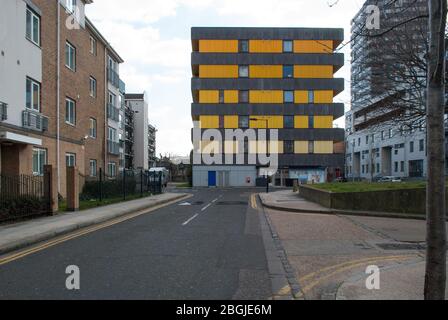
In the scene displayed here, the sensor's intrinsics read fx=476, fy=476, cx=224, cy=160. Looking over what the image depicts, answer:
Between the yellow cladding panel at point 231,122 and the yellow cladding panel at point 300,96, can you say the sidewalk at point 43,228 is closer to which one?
the yellow cladding panel at point 231,122

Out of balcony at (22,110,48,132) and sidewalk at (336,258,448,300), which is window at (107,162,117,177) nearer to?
balcony at (22,110,48,132)

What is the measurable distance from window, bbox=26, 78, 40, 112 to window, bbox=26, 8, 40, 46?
194cm

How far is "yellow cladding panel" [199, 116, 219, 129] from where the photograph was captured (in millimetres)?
63469

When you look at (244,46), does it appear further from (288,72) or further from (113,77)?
(113,77)

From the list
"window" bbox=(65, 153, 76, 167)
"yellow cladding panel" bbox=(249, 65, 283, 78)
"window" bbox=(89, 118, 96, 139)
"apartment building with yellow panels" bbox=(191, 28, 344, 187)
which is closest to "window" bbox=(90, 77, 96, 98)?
"window" bbox=(89, 118, 96, 139)

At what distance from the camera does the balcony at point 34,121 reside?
21028 mm

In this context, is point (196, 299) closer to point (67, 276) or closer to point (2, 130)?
point (67, 276)

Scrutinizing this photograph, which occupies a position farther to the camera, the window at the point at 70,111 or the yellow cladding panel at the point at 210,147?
the yellow cladding panel at the point at 210,147

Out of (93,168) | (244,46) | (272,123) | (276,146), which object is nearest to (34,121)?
(93,168)

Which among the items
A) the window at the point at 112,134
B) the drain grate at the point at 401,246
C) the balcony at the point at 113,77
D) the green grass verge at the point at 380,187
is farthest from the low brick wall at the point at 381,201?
the balcony at the point at 113,77

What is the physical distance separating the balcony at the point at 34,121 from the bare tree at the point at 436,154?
19246 mm
